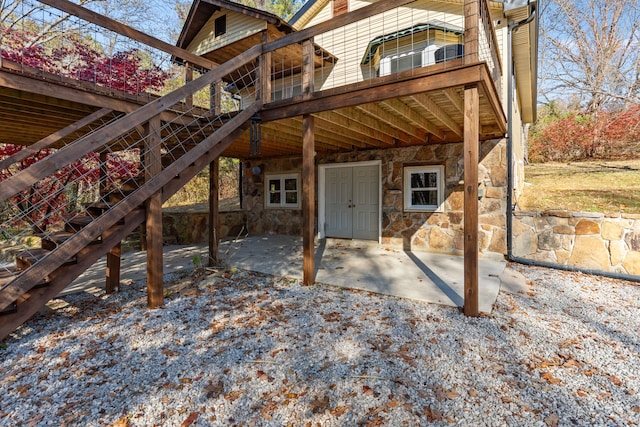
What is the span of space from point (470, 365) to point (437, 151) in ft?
16.5

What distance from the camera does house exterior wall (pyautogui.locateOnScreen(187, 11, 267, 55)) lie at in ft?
24.1

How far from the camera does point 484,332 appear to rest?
3016mm

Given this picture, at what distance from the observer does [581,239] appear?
525cm

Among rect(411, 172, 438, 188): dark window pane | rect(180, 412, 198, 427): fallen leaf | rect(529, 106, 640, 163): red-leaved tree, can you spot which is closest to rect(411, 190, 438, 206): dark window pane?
rect(411, 172, 438, 188): dark window pane

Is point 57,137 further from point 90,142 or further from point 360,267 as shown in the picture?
point 360,267

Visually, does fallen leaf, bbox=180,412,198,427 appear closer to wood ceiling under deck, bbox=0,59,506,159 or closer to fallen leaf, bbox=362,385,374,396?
fallen leaf, bbox=362,385,374,396

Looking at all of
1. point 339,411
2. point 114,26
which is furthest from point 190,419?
point 114,26

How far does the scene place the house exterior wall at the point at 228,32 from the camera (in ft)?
24.1

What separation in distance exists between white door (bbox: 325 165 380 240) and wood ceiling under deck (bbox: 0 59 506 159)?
4.52 feet

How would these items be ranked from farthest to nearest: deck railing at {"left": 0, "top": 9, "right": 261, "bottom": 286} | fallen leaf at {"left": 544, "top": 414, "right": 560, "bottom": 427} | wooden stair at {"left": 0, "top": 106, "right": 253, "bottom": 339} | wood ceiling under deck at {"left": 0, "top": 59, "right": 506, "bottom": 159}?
wood ceiling under deck at {"left": 0, "top": 59, "right": 506, "bottom": 159} → wooden stair at {"left": 0, "top": 106, "right": 253, "bottom": 339} → deck railing at {"left": 0, "top": 9, "right": 261, "bottom": 286} → fallen leaf at {"left": 544, "top": 414, "right": 560, "bottom": 427}

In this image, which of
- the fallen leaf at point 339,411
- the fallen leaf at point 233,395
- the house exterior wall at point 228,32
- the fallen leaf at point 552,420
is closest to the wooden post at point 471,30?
the fallen leaf at point 552,420

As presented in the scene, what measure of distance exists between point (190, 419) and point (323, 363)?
1017 mm

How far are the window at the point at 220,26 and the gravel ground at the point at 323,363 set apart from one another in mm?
7096

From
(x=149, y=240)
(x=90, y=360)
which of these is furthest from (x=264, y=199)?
(x=90, y=360)
